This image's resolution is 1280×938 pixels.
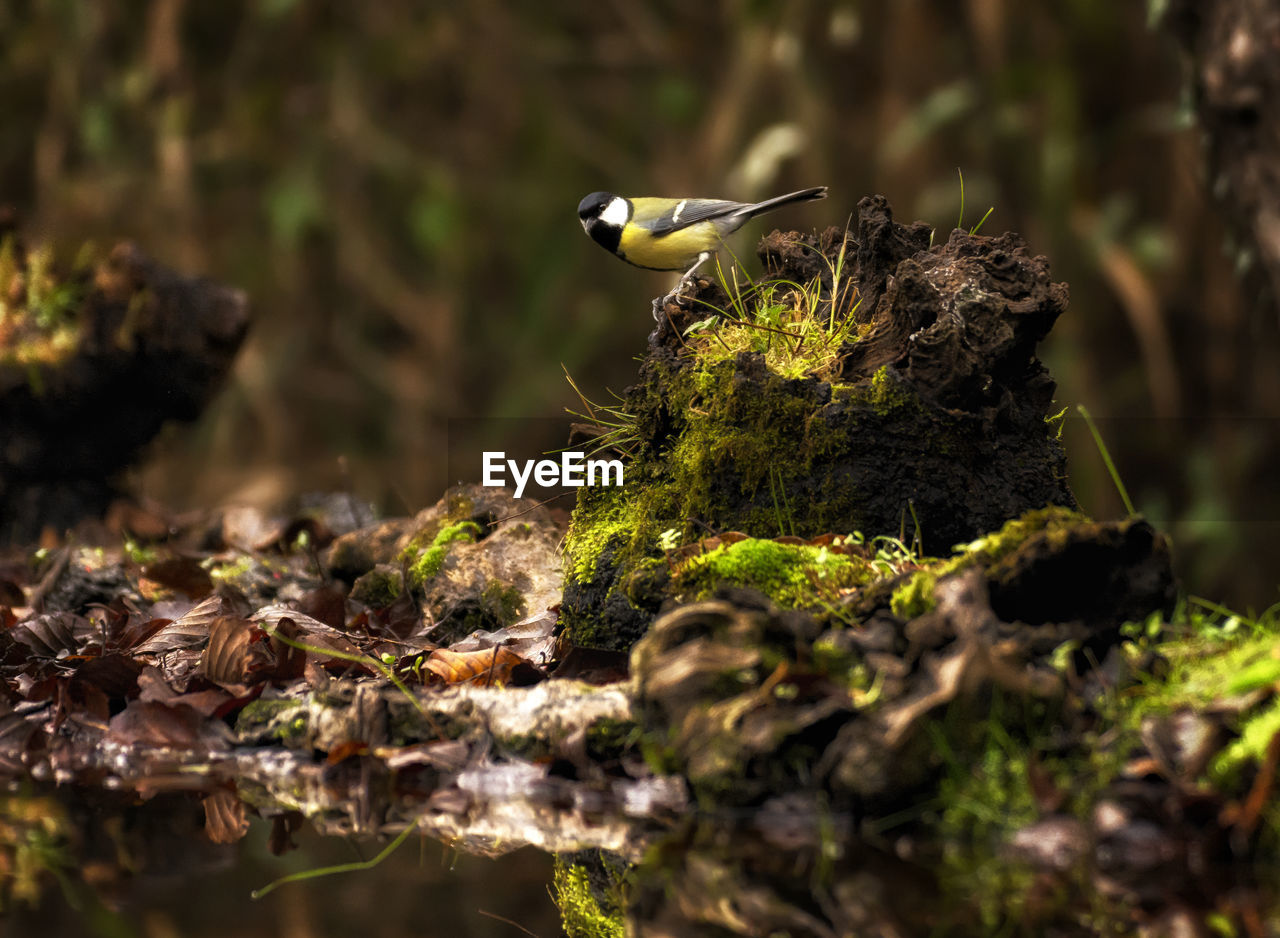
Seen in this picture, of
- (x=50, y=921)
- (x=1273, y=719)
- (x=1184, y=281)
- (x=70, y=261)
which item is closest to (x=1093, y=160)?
(x=1184, y=281)

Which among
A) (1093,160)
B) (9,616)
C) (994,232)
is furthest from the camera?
(1093,160)

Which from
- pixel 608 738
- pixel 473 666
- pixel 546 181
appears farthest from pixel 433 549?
pixel 546 181

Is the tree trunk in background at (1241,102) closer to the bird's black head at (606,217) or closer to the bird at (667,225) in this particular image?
the bird at (667,225)

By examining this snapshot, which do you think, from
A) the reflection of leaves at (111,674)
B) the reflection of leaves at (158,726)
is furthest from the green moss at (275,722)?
the reflection of leaves at (111,674)

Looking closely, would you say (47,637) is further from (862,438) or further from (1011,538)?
(1011,538)

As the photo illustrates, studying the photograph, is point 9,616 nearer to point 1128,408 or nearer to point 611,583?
point 611,583

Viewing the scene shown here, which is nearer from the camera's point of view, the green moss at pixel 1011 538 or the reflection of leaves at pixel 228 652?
the green moss at pixel 1011 538

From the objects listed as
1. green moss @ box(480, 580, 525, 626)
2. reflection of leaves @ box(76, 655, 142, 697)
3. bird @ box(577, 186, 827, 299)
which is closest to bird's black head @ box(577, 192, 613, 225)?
bird @ box(577, 186, 827, 299)
